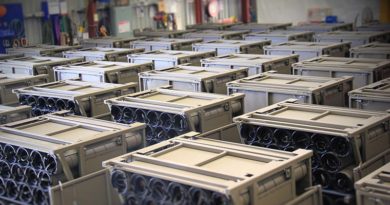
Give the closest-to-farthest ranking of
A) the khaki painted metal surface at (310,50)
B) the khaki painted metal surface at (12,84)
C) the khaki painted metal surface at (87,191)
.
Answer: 1. the khaki painted metal surface at (87,191)
2. the khaki painted metal surface at (12,84)
3. the khaki painted metal surface at (310,50)

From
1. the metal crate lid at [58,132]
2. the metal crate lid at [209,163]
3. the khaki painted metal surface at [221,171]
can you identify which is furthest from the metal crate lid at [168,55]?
the khaki painted metal surface at [221,171]

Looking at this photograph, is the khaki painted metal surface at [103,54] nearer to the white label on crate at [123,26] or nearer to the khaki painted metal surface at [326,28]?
the khaki painted metal surface at [326,28]

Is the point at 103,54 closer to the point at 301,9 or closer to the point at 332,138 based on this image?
the point at 332,138

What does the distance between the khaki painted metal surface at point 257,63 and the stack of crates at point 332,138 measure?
3069 mm

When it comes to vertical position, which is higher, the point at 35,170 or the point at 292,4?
the point at 292,4

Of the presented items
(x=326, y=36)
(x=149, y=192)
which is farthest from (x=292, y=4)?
(x=149, y=192)

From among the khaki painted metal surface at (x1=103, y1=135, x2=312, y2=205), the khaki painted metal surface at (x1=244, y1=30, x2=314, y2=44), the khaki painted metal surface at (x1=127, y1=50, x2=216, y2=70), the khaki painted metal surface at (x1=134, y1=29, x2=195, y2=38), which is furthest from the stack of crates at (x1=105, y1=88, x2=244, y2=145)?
the khaki painted metal surface at (x1=134, y1=29, x2=195, y2=38)

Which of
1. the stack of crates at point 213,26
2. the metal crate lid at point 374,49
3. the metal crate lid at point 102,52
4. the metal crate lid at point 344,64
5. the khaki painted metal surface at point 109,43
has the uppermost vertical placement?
the stack of crates at point 213,26

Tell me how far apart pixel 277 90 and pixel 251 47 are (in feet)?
15.0

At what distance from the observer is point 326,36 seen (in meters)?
12.8

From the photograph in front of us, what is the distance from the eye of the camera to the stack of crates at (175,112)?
263 inches

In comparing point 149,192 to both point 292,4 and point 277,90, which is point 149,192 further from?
point 292,4

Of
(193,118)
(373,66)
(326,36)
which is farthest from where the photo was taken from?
(326,36)

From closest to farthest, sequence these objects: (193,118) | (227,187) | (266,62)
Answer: (227,187) < (193,118) < (266,62)
